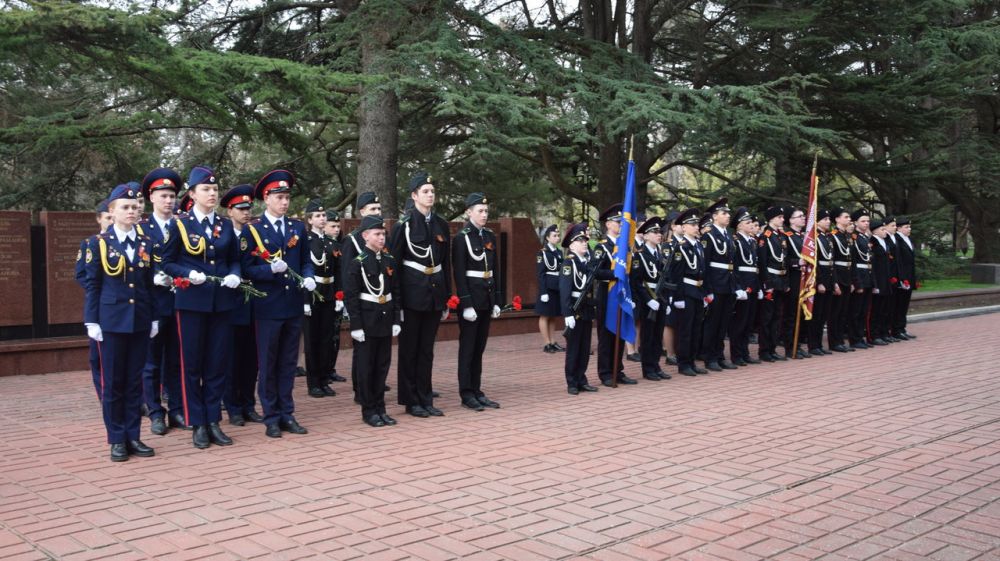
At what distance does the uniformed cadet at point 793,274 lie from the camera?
1251cm

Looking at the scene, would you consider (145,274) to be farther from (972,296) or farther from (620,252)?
(972,296)

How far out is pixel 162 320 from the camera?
7.49m

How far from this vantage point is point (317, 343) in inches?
375

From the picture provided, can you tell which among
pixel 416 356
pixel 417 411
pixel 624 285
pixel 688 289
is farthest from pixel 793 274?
pixel 417 411

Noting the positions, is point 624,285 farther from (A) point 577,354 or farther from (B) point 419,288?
(B) point 419,288

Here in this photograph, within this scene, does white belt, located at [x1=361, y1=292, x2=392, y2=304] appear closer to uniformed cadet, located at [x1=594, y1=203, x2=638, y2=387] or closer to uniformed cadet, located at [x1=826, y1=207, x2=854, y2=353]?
uniformed cadet, located at [x1=594, y1=203, x2=638, y2=387]

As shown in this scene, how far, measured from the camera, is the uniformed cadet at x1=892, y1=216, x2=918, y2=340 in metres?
14.5

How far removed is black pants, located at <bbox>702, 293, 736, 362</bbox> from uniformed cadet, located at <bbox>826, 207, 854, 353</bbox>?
2.62 metres

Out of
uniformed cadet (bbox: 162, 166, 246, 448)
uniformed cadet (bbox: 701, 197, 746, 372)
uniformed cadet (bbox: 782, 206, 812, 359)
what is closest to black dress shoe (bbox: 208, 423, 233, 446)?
uniformed cadet (bbox: 162, 166, 246, 448)

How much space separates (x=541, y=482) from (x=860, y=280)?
9.21 m

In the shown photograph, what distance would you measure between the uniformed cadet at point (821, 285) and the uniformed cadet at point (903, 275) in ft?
6.39

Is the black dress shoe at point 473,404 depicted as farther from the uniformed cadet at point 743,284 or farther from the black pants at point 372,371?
the uniformed cadet at point 743,284

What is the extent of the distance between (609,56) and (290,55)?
638cm

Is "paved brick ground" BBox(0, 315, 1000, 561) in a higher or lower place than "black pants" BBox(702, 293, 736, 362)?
lower
